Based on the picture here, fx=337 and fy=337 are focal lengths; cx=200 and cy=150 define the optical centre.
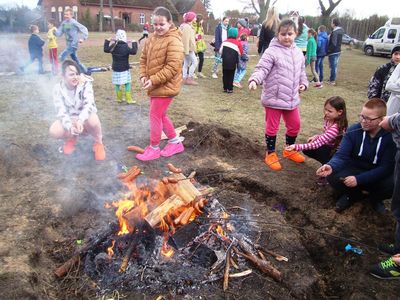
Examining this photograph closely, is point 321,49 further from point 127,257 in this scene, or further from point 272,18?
point 127,257

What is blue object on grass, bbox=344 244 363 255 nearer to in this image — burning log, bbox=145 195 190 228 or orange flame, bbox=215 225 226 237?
orange flame, bbox=215 225 226 237

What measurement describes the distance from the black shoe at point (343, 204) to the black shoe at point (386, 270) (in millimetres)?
900

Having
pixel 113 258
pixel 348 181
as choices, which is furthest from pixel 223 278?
pixel 348 181

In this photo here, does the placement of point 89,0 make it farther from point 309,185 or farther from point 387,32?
point 309,185

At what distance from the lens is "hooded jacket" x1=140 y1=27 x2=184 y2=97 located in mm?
4363

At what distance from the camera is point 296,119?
15.7ft

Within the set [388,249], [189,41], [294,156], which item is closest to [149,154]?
[294,156]

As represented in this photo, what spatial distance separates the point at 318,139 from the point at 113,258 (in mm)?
2886

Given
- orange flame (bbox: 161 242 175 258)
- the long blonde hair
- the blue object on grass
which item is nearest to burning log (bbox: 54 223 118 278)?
orange flame (bbox: 161 242 175 258)

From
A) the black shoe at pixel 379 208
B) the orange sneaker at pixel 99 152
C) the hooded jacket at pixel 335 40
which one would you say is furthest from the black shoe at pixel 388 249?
the hooded jacket at pixel 335 40

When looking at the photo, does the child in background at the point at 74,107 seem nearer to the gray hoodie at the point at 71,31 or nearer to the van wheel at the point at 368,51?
the gray hoodie at the point at 71,31

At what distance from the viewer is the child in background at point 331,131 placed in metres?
4.24

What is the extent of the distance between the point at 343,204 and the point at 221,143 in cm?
212

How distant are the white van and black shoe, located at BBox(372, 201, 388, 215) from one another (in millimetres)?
22573
